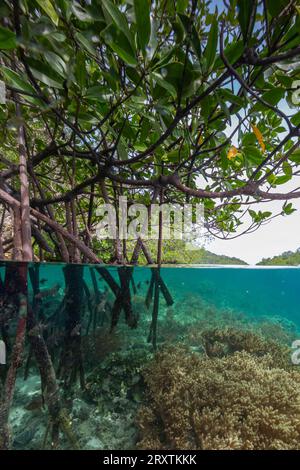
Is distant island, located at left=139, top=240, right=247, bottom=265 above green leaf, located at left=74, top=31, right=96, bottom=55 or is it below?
below

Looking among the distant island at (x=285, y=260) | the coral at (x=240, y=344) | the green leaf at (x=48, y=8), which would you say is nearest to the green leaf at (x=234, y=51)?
the green leaf at (x=48, y=8)

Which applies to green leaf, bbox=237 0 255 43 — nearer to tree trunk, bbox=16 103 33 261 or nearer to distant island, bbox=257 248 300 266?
tree trunk, bbox=16 103 33 261

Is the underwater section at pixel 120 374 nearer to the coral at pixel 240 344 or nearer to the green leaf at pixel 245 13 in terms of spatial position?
the coral at pixel 240 344

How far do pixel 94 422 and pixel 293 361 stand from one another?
3057 mm

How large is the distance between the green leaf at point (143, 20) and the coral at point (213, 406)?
222 cm

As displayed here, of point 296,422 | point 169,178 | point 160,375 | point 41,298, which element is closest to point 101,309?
point 41,298

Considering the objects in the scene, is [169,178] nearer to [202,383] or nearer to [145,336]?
[145,336]

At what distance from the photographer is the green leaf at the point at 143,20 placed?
525 mm

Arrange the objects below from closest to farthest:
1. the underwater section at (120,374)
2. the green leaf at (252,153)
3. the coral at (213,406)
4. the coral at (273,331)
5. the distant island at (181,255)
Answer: the green leaf at (252,153) → the underwater section at (120,374) → the coral at (213,406) → the coral at (273,331) → the distant island at (181,255)

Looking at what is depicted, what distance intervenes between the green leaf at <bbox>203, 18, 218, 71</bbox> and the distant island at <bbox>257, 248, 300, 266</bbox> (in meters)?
5.49

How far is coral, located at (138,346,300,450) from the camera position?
5.88 feet

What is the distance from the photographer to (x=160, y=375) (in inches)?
84.5

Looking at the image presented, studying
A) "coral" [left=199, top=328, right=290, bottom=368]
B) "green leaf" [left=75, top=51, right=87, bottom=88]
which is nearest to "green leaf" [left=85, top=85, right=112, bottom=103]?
"green leaf" [left=75, top=51, right=87, bottom=88]

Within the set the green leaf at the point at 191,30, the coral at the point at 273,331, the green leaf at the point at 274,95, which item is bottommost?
the coral at the point at 273,331
